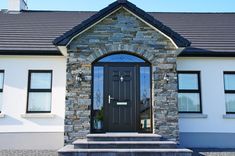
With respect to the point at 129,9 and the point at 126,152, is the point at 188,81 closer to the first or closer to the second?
the point at 129,9

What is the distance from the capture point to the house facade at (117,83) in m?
9.84

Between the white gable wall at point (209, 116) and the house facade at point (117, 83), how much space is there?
0.13 feet

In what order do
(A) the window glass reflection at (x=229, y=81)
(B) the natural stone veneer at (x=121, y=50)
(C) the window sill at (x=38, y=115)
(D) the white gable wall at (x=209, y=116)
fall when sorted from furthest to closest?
(A) the window glass reflection at (x=229, y=81)
(D) the white gable wall at (x=209, y=116)
(C) the window sill at (x=38, y=115)
(B) the natural stone veneer at (x=121, y=50)

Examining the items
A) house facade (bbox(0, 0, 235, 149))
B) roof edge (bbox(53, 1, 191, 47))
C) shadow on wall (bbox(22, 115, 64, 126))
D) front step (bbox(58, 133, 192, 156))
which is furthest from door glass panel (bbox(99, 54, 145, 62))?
shadow on wall (bbox(22, 115, 64, 126))

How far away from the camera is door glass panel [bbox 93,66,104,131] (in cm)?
991

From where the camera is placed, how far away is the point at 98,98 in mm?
10086

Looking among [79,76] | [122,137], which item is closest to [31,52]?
[79,76]

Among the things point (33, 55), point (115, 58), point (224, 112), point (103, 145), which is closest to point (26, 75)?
point (33, 55)

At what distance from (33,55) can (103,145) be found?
17.3 ft

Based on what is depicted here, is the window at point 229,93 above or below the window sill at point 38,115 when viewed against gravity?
above

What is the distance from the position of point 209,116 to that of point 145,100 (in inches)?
119

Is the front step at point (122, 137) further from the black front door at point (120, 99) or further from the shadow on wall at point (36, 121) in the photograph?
the shadow on wall at point (36, 121)

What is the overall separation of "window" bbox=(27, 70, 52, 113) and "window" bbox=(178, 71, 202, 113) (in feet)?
18.2

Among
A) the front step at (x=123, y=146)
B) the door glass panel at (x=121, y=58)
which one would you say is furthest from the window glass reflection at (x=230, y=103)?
the door glass panel at (x=121, y=58)
